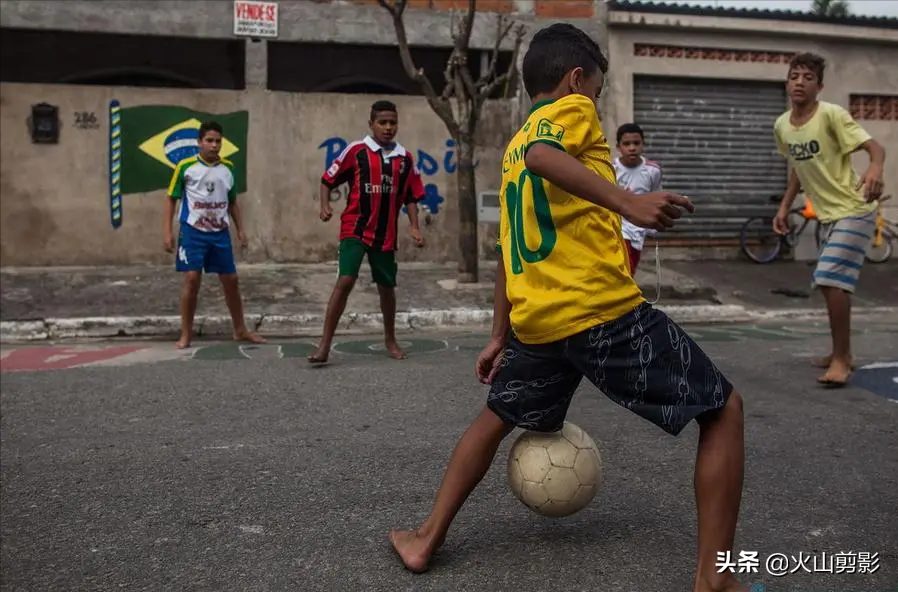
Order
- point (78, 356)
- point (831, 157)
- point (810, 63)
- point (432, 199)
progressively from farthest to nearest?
point (432, 199), point (78, 356), point (831, 157), point (810, 63)

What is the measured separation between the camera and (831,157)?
5.38m

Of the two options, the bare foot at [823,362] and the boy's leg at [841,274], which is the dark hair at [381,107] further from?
the bare foot at [823,362]

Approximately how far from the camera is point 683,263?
13.5 meters

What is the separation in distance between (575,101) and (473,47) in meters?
11.2

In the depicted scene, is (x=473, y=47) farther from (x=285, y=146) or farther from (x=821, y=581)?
(x=821, y=581)

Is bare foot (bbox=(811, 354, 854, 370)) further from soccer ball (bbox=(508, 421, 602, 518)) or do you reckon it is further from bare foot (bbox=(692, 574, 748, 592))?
bare foot (bbox=(692, 574, 748, 592))

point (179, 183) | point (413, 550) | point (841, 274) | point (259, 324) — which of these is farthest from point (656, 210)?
point (259, 324)

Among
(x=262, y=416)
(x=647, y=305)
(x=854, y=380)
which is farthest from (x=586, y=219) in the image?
(x=854, y=380)

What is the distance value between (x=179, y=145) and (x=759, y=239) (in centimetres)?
873

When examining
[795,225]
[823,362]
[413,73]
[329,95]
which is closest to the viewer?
[823,362]

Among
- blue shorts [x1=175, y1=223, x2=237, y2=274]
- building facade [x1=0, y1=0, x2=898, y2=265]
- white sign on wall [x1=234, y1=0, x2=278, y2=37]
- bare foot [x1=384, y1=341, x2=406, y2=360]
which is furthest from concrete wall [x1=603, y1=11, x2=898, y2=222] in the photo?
bare foot [x1=384, y1=341, x2=406, y2=360]

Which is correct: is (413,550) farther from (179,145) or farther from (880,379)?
(179,145)

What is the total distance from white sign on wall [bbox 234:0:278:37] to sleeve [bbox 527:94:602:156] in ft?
35.9

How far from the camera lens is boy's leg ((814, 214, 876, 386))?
531 cm
